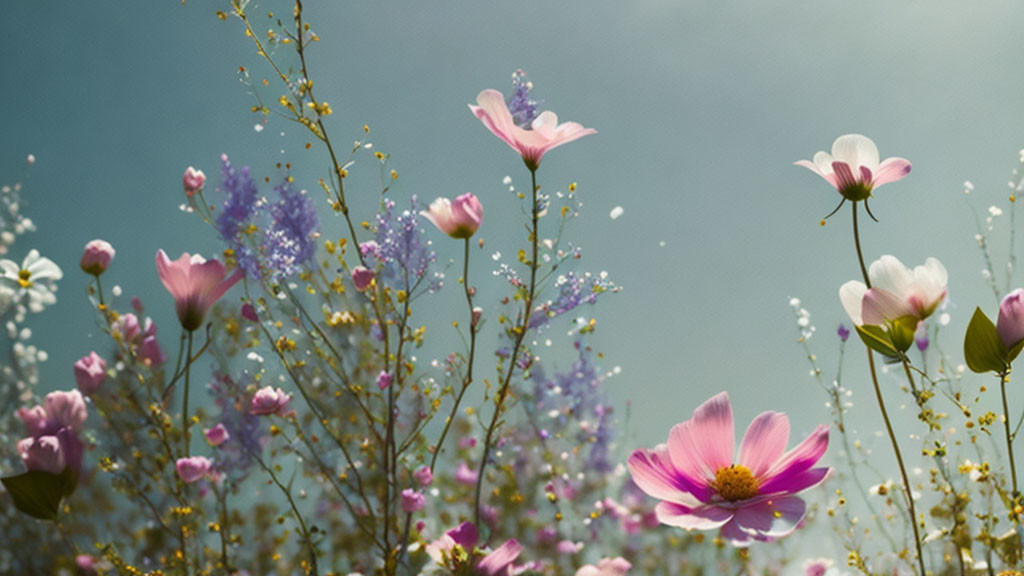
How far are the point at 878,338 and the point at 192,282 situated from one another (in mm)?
586

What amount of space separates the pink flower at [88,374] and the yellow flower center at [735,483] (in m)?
0.81

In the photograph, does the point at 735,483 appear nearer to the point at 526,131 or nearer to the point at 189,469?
the point at 526,131

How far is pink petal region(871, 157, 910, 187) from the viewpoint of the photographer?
58 centimetres

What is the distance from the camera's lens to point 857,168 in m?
0.59

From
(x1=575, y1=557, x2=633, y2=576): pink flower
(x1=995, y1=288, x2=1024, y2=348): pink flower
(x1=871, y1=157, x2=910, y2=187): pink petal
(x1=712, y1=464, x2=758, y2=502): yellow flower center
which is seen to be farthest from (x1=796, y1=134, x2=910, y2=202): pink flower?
(x1=575, y1=557, x2=633, y2=576): pink flower

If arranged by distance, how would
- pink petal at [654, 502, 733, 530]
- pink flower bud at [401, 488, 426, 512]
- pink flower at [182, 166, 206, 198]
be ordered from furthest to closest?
1. pink flower at [182, 166, 206, 198]
2. pink flower bud at [401, 488, 426, 512]
3. pink petal at [654, 502, 733, 530]

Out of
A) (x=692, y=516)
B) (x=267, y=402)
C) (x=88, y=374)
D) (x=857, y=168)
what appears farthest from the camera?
(x=88, y=374)

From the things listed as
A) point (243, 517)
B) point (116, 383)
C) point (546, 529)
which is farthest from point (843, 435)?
point (116, 383)

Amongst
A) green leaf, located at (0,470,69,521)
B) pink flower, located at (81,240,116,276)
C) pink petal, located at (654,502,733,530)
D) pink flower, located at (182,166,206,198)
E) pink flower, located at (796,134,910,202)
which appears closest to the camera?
pink petal, located at (654,502,733,530)

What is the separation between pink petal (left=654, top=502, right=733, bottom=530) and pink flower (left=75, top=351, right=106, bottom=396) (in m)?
0.79

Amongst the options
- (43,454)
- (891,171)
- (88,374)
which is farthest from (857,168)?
(88,374)

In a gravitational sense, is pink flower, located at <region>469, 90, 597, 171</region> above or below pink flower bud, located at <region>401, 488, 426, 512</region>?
above

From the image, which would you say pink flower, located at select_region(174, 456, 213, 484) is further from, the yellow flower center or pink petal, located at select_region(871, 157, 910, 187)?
pink petal, located at select_region(871, 157, 910, 187)

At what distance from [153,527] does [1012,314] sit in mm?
1459
